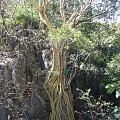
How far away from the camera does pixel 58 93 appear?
438 centimetres

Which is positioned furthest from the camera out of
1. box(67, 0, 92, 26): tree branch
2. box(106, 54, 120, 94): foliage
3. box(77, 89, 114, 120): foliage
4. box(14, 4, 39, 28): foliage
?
box(14, 4, 39, 28): foliage

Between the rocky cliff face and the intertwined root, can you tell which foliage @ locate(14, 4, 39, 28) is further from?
the intertwined root

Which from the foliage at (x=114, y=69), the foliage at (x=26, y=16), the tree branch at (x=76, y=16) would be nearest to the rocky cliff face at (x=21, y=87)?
the foliage at (x=26, y=16)

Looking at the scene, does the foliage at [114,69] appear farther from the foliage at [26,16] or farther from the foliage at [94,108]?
the foliage at [26,16]

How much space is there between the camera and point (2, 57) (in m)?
4.11

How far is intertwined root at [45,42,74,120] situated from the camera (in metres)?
4.33

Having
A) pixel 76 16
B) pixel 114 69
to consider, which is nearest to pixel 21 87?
pixel 76 16

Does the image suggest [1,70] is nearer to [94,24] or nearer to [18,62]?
[18,62]

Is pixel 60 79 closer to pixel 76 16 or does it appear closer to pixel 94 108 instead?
pixel 94 108

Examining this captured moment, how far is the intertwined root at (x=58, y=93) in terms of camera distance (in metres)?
4.33

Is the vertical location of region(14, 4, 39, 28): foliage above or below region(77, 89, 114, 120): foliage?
above

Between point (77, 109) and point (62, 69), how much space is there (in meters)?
0.86

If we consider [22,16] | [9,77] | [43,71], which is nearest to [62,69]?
[43,71]

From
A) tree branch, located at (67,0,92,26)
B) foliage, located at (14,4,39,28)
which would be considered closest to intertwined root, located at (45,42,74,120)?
tree branch, located at (67,0,92,26)
